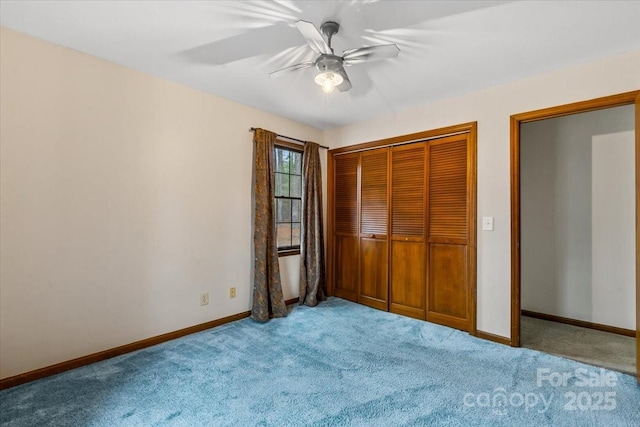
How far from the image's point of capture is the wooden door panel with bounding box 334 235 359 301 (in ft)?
13.4

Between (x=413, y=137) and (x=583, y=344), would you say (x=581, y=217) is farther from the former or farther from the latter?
(x=413, y=137)

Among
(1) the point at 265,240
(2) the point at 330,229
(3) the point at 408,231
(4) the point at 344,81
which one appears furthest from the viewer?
(2) the point at 330,229

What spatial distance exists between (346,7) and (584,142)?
10.1 feet

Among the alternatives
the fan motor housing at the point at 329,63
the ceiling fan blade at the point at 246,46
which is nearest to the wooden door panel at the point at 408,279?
the fan motor housing at the point at 329,63

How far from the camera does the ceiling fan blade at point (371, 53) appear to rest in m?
1.84

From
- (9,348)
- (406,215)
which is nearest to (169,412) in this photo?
(9,348)

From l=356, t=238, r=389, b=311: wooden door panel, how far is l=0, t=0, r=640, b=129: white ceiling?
1.90 meters

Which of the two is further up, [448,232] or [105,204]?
[105,204]

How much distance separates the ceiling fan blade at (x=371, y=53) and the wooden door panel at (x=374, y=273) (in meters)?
2.29

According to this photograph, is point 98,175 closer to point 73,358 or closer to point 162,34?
point 162,34

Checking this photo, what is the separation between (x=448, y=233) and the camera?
Answer: 3203 mm

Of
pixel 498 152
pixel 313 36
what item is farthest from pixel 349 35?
pixel 498 152

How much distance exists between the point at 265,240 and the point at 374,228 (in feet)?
4.54

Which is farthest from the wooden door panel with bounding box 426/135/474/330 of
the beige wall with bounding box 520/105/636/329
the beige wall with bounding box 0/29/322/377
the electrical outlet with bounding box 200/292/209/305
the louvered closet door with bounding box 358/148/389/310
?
the electrical outlet with bounding box 200/292/209/305
